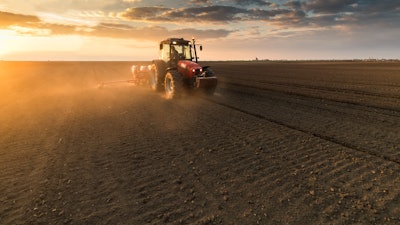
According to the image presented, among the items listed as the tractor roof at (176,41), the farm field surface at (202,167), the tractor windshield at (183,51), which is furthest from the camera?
the tractor windshield at (183,51)

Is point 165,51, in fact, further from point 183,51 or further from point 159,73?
point 159,73

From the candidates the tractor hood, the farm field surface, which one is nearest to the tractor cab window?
the tractor hood

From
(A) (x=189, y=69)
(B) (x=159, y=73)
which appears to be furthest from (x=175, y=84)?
(B) (x=159, y=73)

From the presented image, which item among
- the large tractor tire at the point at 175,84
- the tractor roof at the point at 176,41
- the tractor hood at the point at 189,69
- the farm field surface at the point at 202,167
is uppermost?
the tractor roof at the point at 176,41

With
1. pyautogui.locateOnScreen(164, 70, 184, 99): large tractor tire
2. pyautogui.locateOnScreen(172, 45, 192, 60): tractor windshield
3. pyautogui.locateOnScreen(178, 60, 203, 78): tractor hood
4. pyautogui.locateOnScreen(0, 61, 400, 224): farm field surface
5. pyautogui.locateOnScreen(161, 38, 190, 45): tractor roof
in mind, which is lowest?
pyautogui.locateOnScreen(0, 61, 400, 224): farm field surface

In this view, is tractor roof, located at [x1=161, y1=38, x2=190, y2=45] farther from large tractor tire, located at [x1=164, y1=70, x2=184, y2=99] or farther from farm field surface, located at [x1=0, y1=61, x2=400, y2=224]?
farm field surface, located at [x1=0, y1=61, x2=400, y2=224]

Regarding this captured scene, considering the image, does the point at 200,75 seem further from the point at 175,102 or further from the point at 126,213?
the point at 126,213

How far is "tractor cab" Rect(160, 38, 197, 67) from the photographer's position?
45.2 ft

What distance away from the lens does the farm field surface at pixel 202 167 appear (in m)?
3.71

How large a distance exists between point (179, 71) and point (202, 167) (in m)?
8.69

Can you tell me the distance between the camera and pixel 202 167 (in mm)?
5129

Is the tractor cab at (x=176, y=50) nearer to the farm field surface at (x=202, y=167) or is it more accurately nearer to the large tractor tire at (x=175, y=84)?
the large tractor tire at (x=175, y=84)

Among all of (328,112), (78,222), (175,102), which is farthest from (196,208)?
(175,102)

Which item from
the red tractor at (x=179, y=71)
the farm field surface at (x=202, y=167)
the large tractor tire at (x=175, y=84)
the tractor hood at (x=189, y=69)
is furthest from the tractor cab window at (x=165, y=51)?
the farm field surface at (x=202, y=167)
